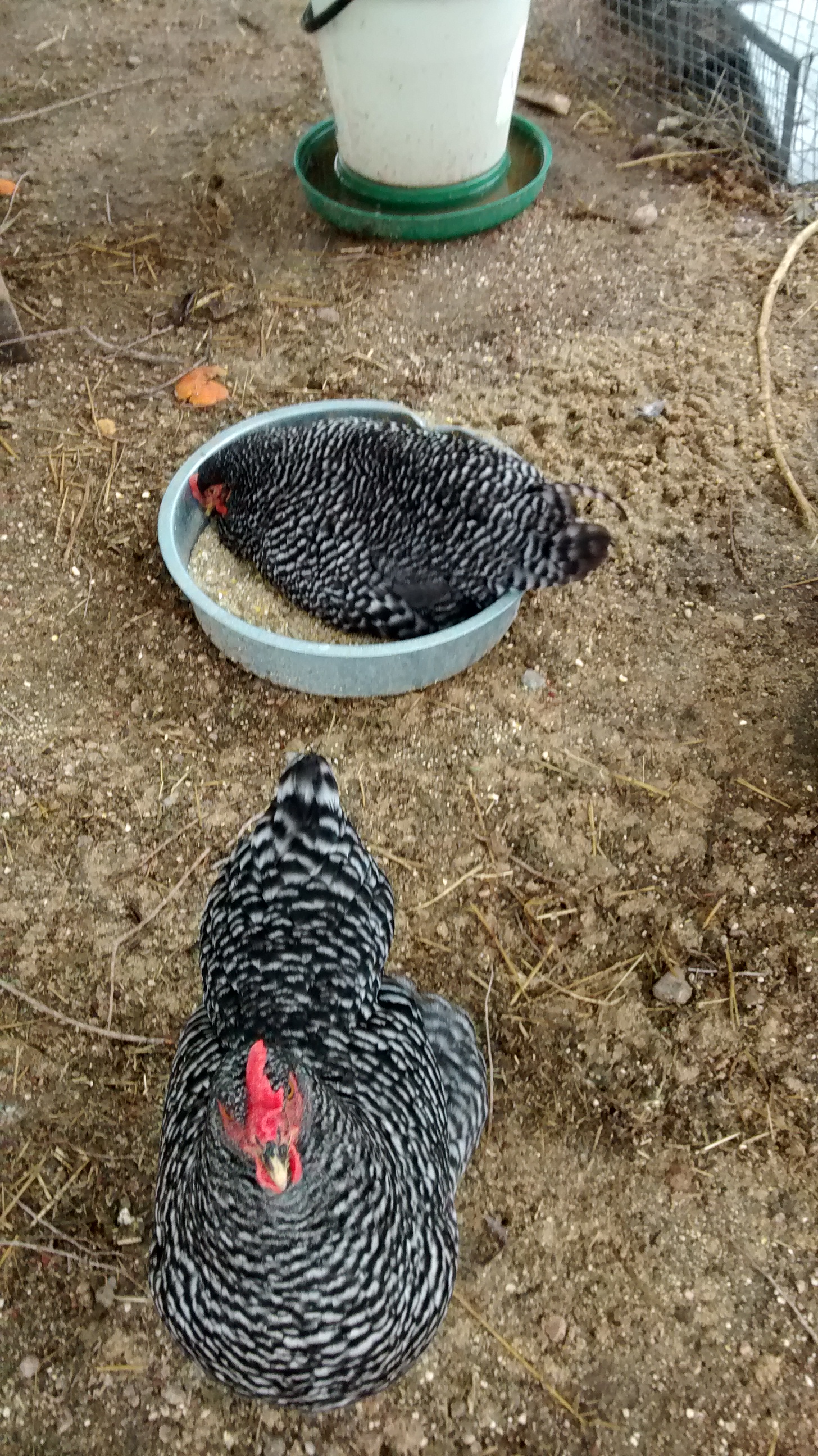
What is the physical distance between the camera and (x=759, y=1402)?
189 centimetres

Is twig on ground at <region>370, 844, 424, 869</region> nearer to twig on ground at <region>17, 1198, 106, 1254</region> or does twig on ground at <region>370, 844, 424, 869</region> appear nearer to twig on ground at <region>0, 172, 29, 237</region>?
twig on ground at <region>17, 1198, 106, 1254</region>

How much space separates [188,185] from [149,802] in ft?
10.7

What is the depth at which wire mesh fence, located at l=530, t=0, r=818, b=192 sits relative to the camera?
4250 millimetres

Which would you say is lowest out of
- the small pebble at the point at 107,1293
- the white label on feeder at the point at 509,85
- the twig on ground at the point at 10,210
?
the small pebble at the point at 107,1293

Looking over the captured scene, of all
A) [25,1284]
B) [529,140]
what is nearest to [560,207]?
[529,140]

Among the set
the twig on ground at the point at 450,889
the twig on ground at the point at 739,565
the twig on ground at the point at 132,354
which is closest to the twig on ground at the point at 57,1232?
the twig on ground at the point at 450,889

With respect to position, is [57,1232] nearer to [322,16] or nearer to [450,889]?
[450,889]

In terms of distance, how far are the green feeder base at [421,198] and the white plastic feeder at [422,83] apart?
48 mm

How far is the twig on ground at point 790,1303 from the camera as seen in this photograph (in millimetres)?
1944

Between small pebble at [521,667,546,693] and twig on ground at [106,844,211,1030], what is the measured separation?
1.06 m

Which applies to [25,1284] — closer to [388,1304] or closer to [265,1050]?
[388,1304]

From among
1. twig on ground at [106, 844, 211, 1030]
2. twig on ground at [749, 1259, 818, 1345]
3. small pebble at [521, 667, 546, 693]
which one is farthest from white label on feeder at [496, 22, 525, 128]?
twig on ground at [749, 1259, 818, 1345]

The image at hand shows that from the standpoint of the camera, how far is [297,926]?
1.80 meters

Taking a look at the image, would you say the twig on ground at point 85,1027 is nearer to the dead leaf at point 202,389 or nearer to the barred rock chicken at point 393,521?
the barred rock chicken at point 393,521
